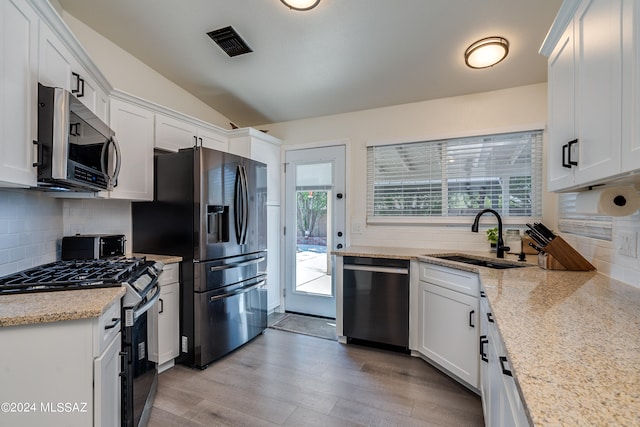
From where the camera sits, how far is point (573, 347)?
2.62 feet

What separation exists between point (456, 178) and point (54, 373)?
3216mm

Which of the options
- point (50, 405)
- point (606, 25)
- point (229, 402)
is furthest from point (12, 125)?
point (606, 25)

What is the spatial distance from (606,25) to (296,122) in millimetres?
3062

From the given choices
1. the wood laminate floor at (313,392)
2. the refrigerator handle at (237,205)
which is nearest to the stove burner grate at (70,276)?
the refrigerator handle at (237,205)

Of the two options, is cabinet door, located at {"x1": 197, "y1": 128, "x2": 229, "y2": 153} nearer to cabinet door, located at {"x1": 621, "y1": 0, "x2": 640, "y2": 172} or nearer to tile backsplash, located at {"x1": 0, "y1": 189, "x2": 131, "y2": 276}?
tile backsplash, located at {"x1": 0, "y1": 189, "x2": 131, "y2": 276}

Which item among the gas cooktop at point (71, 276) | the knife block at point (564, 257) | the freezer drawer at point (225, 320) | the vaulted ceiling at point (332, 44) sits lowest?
the freezer drawer at point (225, 320)

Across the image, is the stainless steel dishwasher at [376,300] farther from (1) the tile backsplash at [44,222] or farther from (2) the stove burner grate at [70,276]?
(1) the tile backsplash at [44,222]

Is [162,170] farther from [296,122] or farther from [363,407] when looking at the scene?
[363,407]

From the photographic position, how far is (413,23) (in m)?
2.20

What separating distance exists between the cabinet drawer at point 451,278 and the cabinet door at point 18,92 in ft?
8.44

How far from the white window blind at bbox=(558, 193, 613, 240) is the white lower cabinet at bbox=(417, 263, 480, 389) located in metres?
0.76

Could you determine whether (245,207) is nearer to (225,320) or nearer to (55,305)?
(225,320)

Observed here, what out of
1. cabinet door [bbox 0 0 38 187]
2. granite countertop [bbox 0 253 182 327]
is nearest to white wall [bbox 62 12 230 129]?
cabinet door [bbox 0 0 38 187]

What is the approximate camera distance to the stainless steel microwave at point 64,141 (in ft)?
4.60
